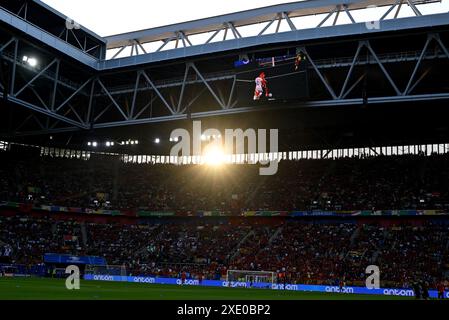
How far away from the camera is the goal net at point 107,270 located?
182 ft

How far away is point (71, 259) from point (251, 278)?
19068 mm

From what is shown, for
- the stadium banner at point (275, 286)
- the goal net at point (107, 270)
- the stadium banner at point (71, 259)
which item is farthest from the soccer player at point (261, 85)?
the stadium banner at point (71, 259)

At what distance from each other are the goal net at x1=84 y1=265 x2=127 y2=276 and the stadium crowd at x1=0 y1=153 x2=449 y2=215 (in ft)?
41.6

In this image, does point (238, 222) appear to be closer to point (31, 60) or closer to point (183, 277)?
point (183, 277)

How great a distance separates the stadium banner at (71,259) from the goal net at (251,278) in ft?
48.0

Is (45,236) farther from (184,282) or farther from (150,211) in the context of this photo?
(184,282)

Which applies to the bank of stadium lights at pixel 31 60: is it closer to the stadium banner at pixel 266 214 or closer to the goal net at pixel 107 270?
the goal net at pixel 107 270

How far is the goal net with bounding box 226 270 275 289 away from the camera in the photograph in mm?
50156

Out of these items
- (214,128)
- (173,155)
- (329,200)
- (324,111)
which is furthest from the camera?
(173,155)

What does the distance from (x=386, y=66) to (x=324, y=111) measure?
24.2 ft

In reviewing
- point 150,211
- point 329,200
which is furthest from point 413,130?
point 150,211

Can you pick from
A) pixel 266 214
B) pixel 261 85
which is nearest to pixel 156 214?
pixel 266 214

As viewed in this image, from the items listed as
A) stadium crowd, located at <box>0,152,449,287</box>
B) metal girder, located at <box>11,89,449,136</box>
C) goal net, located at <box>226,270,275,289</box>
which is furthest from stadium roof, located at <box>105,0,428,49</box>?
goal net, located at <box>226,270,275,289</box>

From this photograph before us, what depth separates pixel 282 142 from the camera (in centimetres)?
7206
